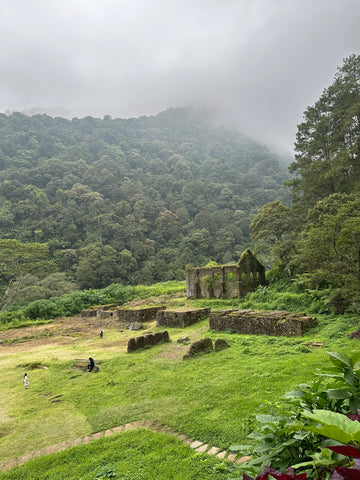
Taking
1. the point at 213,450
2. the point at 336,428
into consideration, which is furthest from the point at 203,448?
the point at 336,428

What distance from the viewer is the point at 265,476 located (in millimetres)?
1075

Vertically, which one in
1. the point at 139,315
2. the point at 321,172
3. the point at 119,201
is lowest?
the point at 139,315

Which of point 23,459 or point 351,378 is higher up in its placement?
point 351,378

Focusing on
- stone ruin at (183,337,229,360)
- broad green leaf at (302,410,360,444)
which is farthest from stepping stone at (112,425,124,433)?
broad green leaf at (302,410,360,444)

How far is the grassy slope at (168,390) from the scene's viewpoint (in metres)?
4.96

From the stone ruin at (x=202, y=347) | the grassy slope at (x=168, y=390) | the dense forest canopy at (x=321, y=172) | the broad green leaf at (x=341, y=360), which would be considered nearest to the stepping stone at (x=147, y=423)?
the grassy slope at (x=168, y=390)

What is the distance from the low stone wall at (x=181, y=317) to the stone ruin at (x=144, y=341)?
3345mm

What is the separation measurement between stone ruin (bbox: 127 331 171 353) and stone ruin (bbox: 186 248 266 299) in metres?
9.73

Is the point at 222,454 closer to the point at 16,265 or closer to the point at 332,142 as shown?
the point at 332,142

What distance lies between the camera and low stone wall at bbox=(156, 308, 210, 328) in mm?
15613

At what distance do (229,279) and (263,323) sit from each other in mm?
10823

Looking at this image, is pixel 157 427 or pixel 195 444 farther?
pixel 157 427

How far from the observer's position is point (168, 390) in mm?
6492

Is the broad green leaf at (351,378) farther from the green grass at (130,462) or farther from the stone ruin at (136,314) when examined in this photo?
the stone ruin at (136,314)
